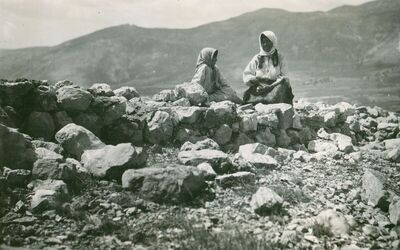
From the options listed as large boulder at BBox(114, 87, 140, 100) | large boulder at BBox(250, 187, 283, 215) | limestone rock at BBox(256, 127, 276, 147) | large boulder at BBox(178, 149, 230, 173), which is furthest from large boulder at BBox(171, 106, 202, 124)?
large boulder at BBox(250, 187, 283, 215)

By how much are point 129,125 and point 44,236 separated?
2544 millimetres

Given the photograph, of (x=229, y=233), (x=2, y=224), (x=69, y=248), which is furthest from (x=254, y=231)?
(x=2, y=224)

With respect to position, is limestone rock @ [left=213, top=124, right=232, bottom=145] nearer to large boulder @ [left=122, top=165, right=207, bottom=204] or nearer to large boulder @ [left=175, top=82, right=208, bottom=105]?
large boulder @ [left=175, top=82, right=208, bottom=105]

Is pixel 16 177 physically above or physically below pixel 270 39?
below

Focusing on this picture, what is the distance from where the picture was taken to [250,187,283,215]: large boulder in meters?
4.32

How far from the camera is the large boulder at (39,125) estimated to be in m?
5.53

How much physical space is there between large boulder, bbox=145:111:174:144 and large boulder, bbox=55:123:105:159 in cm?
95

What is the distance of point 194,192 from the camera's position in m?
4.51

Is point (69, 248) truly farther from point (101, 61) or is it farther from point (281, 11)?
point (281, 11)

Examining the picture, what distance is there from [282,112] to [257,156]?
168 cm

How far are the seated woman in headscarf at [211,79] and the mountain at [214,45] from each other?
361 inches

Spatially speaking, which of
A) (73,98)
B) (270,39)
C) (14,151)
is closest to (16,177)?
(14,151)

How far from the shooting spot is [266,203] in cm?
432

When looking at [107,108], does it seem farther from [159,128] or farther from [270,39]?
[270,39]
